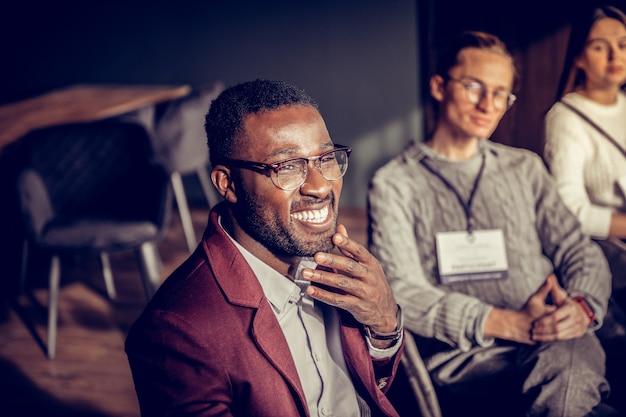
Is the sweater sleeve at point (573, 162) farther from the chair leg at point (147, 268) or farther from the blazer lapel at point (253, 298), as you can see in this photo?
the chair leg at point (147, 268)

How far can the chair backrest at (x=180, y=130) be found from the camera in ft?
12.4

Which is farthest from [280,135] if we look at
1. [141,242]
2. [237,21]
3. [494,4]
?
[237,21]

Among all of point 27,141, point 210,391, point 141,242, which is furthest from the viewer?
point 27,141

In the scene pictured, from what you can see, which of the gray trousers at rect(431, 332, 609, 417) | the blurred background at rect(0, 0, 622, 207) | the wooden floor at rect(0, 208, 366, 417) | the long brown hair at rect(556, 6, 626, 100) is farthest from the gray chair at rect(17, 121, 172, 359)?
the long brown hair at rect(556, 6, 626, 100)

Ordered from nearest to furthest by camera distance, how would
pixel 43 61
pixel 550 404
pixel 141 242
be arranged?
pixel 550 404
pixel 141 242
pixel 43 61

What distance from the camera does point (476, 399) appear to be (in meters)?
1.55

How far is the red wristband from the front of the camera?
5.03ft

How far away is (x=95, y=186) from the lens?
3.24m

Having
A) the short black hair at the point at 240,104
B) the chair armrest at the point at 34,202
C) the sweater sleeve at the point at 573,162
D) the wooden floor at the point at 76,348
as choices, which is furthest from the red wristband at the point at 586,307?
the chair armrest at the point at 34,202

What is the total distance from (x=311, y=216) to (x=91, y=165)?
2374 mm

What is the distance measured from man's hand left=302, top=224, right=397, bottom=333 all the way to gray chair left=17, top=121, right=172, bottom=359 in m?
1.90

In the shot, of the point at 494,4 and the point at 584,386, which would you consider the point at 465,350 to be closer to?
the point at 584,386

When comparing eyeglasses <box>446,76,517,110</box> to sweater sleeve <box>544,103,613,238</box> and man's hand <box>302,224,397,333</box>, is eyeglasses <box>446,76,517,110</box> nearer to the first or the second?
sweater sleeve <box>544,103,613,238</box>

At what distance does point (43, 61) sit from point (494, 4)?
Result: 201 inches
